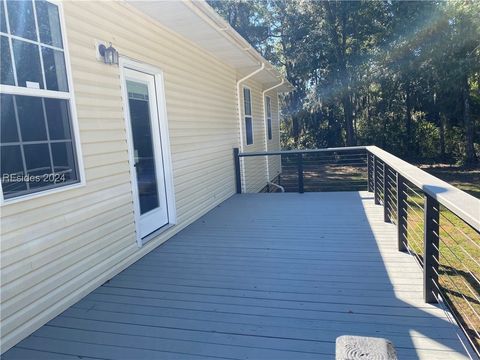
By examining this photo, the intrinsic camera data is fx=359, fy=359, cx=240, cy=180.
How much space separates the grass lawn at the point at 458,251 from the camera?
250 cm

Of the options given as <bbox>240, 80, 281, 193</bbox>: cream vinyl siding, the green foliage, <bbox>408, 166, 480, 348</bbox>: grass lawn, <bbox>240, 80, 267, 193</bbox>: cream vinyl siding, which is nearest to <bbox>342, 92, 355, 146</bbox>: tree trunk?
the green foliage

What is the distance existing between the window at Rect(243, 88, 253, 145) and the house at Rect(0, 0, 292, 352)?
2656 mm

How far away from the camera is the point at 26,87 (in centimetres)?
233

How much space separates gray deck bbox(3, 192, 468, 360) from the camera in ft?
6.88

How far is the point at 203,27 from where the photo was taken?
4387 mm

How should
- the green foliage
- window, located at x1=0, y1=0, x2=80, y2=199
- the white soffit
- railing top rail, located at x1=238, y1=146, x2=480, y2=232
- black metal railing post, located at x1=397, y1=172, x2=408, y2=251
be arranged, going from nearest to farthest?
railing top rail, located at x1=238, y1=146, x2=480, y2=232
window, located at x1=0, y1=0, x2=80, y2=199
black metal railing post, located at x1=397, y1=172, x2=408, y2=251
the white soffit
the green foliage

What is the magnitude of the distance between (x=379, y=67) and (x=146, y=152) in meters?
12.9

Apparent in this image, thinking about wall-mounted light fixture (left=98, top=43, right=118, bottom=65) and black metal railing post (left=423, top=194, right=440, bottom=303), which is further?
wall-mounted light fixture (left=98, top=43, right=118, bottom=65)

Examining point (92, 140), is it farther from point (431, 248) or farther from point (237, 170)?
point (237, 170)

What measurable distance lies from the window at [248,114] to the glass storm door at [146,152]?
13.5ft

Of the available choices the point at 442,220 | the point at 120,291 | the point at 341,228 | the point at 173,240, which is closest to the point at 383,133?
the point at 442,220

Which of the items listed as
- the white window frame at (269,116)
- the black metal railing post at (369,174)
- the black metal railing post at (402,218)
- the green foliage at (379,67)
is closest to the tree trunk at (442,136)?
the green foliage at (379,67)

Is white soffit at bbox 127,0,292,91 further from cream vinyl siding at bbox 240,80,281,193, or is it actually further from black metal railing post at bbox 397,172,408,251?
black metal railing post at bbox 397,172,408,251

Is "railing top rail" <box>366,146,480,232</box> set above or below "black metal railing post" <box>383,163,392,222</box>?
above
